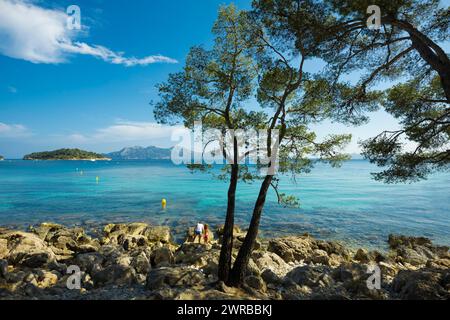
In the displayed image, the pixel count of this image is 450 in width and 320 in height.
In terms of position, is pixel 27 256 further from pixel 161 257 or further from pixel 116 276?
pixel 161 257

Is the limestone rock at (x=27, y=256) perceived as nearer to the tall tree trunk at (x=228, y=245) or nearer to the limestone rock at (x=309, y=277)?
the tall tree trunk at (x=228, y=245)

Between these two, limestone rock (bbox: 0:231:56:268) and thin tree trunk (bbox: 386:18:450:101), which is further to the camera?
limestone rock (bbox: 0:231:56:268)

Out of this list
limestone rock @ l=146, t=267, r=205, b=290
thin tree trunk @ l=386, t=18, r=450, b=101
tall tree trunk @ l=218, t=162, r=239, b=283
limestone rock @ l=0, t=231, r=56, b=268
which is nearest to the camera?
thin tree trunk @ l=386, t=18, r=450, b=101

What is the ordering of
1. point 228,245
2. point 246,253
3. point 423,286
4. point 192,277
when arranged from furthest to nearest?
point 228,245 < point 192,277 < point 246,253 < point 423,286

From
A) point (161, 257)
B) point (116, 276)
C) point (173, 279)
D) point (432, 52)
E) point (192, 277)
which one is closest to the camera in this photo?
point (432, 52)

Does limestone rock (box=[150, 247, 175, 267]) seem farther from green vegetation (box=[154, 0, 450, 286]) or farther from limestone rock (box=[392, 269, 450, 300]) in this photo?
→ limestone rock (box=[392, 269, 450, 300])

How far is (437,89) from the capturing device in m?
9.03

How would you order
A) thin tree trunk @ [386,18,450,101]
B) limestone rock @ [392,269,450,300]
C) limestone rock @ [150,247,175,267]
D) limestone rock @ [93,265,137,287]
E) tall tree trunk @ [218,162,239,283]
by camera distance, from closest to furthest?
thin tree trunk @ [386,18,450,101]
limestone rock @ [392,269,450,300]
tall tree trunk @ [218,162,239,283]
limestone rock @ [93,265,137,287]
limestone rock @ [150,247,175,267]

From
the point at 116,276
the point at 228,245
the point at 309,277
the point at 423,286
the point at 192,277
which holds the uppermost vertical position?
the point at 228,245

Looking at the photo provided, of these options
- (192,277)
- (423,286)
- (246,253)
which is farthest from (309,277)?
(192,277)

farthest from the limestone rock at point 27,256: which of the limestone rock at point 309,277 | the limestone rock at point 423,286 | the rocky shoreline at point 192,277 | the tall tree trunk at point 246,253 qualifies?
the limestone rock at point 423,286

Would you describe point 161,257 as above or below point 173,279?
below

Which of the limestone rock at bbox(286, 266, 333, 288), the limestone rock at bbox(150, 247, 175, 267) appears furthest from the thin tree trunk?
the limestone rock at bbox(150, 247, 175, 267)

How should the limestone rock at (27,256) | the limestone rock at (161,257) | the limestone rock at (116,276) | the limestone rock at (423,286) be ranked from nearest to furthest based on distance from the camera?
1. the limestone rock at (423,286)
2. the limestone rock at (116,276)
3. the limestone rock at (27,256)
4. the limestone rock at (161,257)
